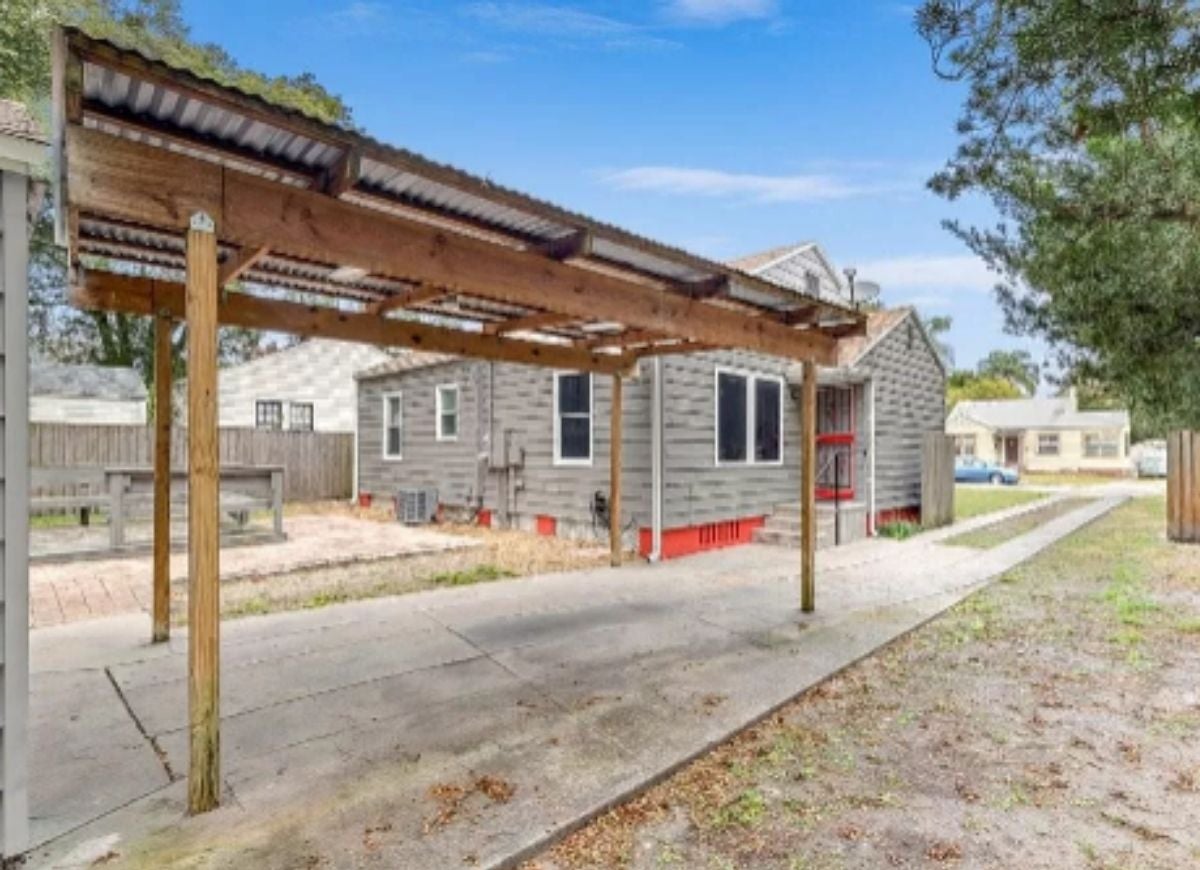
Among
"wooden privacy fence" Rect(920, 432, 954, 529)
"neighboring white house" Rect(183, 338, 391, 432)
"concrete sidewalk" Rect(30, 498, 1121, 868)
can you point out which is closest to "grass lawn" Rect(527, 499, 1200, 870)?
"concrete sidewalk" Rect(30, 498, 1121, 868)

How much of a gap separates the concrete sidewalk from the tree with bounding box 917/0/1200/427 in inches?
149

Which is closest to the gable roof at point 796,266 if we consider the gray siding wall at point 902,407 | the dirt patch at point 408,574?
the gray siding wall at point 902,407

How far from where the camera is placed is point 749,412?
35.1ft

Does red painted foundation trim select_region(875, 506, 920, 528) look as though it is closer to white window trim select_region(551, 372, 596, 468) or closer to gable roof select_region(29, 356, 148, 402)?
white window trim select_region(551, 372, 596, 468)

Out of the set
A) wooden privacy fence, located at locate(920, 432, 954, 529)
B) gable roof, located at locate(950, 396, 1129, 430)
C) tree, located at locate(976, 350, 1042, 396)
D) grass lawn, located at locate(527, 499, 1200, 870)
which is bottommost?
grass lawn, located at locate(527, 499, 1200, 870)

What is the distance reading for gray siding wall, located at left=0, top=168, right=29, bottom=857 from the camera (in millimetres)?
2484

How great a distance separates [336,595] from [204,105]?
17.6 feet

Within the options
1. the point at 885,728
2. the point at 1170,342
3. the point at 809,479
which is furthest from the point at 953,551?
the point at 885,728

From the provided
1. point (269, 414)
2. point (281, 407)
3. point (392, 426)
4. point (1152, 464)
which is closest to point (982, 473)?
point (1152, 464)

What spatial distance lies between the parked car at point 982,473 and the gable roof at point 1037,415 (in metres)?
10.3

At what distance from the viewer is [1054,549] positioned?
1024cm

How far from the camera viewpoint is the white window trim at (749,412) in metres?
10.1

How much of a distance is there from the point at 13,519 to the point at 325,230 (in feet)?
5.29

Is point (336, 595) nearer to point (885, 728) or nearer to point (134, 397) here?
point (885, 728)
